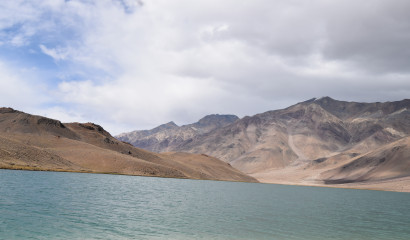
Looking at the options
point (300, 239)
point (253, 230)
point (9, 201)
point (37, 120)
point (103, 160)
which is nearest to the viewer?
point (300, 239)

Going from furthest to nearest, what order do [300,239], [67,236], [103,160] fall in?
[103,160]
[300,239]
[67,236]

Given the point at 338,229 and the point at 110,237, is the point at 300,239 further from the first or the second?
the point at 110,237

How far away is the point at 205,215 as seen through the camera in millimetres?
41031

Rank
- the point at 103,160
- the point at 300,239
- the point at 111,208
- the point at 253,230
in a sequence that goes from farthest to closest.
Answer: the point at 103,160
the point at 111,208
the point at 253,230
the point at 300,239

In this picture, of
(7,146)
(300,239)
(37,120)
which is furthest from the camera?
(37,120)

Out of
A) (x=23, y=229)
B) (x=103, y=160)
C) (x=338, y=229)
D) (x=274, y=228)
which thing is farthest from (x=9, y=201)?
(x=103, y=160)

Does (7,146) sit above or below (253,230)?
above

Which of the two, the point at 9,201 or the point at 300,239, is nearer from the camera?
the point at 300,239

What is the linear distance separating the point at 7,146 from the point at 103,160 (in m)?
41.5

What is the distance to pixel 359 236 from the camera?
34219 mm

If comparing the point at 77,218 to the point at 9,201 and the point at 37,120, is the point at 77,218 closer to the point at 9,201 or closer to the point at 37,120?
the point at 9,201

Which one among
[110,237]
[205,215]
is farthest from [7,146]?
[110,237]

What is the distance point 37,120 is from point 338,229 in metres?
181

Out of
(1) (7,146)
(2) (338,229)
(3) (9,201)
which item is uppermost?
(1) (7,146)
